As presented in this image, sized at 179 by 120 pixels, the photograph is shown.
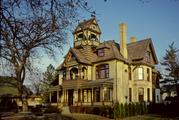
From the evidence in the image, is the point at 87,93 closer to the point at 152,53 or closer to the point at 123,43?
the point at 123,43

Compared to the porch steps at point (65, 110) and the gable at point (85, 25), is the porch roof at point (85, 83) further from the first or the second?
the gable at point (85, 25)

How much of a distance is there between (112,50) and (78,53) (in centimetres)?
592

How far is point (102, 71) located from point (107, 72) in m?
1.09

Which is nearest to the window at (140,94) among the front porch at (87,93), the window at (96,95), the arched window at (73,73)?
the front porch at (87,93)

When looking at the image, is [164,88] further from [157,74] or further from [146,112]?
[146,112]

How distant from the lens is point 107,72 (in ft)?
140

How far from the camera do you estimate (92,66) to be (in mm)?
44844

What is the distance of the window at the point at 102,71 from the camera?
140ft

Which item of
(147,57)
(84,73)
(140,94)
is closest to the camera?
(140,94)

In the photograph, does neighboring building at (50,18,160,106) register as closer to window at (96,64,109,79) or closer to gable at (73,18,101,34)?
window at (96,64,109,79)

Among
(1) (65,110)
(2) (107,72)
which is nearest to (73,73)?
(2) (107,72)

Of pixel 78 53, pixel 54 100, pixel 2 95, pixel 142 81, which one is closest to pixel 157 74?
pixel 142 81

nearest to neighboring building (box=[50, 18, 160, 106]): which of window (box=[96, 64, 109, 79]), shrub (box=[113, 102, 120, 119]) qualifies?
window (box=[96, 64, 109, 79])

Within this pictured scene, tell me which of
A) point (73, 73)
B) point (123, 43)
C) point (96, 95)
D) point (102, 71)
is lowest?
point (96, 95)
